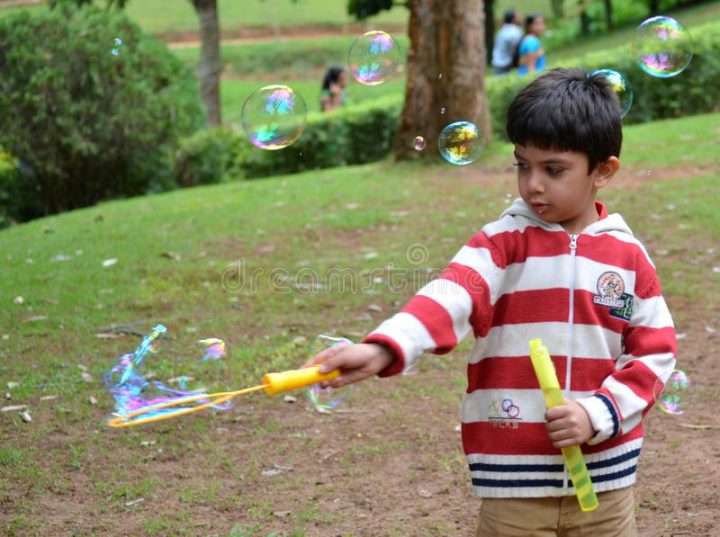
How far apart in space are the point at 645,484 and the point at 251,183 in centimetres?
859

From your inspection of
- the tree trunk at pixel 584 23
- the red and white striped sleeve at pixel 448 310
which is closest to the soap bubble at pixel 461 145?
the red and white striped sleeve at pixel 448 310

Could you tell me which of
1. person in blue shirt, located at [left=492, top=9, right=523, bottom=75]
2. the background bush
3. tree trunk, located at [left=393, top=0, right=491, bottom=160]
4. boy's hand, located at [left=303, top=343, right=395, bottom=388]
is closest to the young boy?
boy's hand, located at [left=303, top=343, right=395, bottom=388]

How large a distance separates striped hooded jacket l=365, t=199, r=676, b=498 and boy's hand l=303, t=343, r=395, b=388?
334mm

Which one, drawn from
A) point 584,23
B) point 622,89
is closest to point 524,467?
point 622,89

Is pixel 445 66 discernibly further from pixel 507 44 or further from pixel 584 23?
pixel 584 23

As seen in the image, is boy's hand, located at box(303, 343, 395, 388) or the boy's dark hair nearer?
boy's hand, located at box(303, 343, 395, 388)

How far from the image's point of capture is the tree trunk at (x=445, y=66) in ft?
35.5

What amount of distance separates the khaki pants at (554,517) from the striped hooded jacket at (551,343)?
1.2 inches

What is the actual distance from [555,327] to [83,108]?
1064 cm

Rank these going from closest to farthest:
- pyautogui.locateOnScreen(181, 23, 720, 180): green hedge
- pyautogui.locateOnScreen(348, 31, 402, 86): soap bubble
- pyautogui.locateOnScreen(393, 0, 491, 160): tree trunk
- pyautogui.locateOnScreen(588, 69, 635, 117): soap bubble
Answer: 1. pyautogui.locateOnScreen(588, 69, 635, 117): soap bubble
2. pyautogui.locateOnScreen(348, 31, 402, 86): soap bubble
3. pyautogui.locateOnScreen(393, 0, 491, 160): tree trunk
4. pyautogui.locateOnScreen(181, 23, 720, 180): green hedge

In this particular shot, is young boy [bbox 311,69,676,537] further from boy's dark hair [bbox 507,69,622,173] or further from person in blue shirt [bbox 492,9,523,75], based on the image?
person in blue shirt [bbox 492,9,523,75]

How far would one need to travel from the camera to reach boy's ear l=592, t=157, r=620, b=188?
2666 millimetres

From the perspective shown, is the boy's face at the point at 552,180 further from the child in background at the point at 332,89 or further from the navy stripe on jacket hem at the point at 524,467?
the child in background at the point at 332,89

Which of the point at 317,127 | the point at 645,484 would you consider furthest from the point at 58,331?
the point at 317,127
